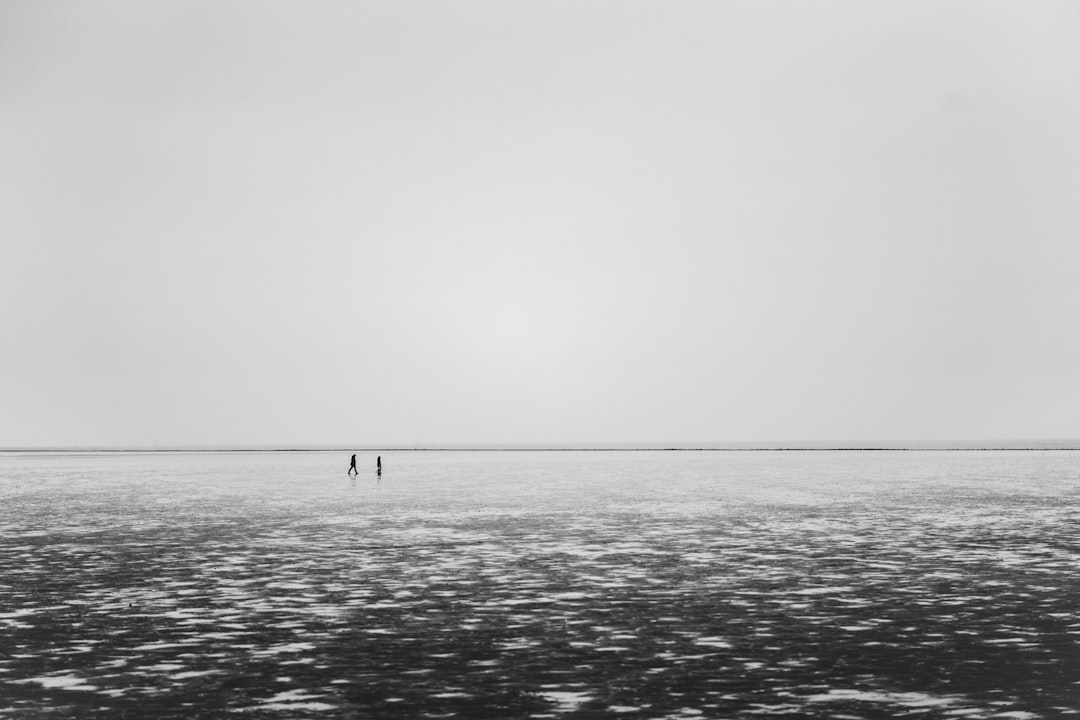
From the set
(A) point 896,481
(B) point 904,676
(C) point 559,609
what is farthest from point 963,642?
(A) point 896,481

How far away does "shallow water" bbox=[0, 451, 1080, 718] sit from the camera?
795 inches

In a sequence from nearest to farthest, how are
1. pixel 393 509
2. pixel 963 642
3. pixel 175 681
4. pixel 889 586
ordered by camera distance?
pixel 175 681
pixel 963 642
pixel 889 586
pixel 393 509

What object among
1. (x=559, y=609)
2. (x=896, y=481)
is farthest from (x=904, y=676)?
(x=896, y=481)

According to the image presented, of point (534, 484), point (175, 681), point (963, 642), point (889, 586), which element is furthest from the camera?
point (534, 484)

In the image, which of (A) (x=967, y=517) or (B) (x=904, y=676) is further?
(A) (x=967, y=517)

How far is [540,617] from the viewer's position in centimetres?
2914

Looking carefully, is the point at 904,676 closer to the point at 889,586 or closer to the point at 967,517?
the point at 889,586

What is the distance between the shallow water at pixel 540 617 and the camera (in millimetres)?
20203

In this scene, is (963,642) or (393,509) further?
(393,509)

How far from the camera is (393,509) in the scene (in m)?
72.4

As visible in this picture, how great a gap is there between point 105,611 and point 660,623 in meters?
13.4

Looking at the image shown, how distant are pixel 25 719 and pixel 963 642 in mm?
17480

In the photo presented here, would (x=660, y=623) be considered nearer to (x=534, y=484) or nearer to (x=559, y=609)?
(x=559, y=609)

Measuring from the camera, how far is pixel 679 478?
5010 inches
